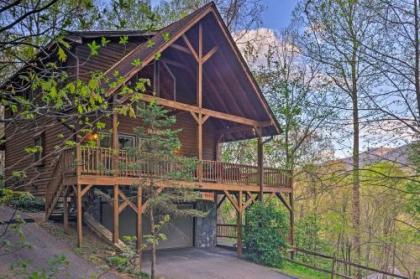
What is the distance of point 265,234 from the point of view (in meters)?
15.2

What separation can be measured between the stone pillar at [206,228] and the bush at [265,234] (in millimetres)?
3007

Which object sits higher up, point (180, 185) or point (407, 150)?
point (407, 150)

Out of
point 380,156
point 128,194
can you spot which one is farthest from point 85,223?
point 380,156

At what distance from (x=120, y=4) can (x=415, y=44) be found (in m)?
5.87

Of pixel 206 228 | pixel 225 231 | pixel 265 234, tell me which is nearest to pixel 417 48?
pixel 265 234

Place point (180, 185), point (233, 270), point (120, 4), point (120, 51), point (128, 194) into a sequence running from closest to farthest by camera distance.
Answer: point (120, 4) < point (180, 185) < point (233, 270) < point (128, 194) < point (120, 51)

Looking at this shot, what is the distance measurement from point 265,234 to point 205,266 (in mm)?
2864

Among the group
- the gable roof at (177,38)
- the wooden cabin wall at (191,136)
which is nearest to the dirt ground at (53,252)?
the gable roof at (177,38)

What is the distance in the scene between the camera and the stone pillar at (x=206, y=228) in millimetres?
18062

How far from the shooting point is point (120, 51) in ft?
54.3

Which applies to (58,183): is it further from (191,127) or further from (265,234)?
(265,234)

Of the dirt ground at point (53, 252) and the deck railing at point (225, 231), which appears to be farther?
the deck railing at point (225, 231)

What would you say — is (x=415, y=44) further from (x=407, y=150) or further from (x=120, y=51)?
(x=120, y=51)

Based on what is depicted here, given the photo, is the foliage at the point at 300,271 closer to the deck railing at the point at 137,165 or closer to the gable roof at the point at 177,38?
the deck railing at the point at 137,165
